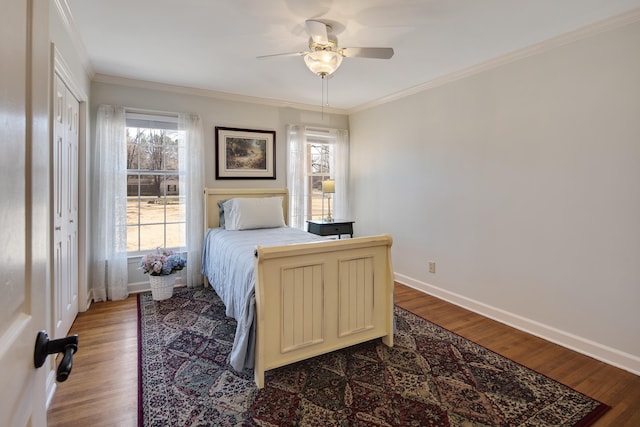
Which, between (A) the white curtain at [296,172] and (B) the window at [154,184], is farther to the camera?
(A) the white curtain at [296,172]

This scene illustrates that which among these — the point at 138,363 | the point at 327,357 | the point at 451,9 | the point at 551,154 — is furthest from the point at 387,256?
the point at 138,363

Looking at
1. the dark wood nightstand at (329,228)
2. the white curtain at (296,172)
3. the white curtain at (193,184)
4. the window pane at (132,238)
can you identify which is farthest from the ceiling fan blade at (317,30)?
the window pane at (132,238)

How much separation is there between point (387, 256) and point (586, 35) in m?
2.27

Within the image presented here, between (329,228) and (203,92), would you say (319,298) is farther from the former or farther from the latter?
(203,92)

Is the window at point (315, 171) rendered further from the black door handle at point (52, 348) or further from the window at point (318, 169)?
the black door handle at point (52, 348)

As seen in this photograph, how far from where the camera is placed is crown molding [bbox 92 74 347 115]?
12.0 feet

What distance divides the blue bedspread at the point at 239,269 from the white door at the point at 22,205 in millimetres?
1392

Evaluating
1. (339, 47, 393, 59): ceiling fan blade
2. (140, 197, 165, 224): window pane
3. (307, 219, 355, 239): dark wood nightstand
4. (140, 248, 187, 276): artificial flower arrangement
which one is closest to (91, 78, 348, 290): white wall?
(140, 248, 187, 276): artificial flower arrangement

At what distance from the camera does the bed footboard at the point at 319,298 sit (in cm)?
211

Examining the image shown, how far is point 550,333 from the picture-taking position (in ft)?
9.05

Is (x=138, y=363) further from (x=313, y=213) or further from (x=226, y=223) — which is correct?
(x=313, y=213)

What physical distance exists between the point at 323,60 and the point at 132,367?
2648 millimetres

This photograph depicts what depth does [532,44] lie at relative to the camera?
2.78 meters

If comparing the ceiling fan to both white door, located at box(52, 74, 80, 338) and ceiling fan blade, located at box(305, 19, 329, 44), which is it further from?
white door, located at box(52, 74, 80, 338)
